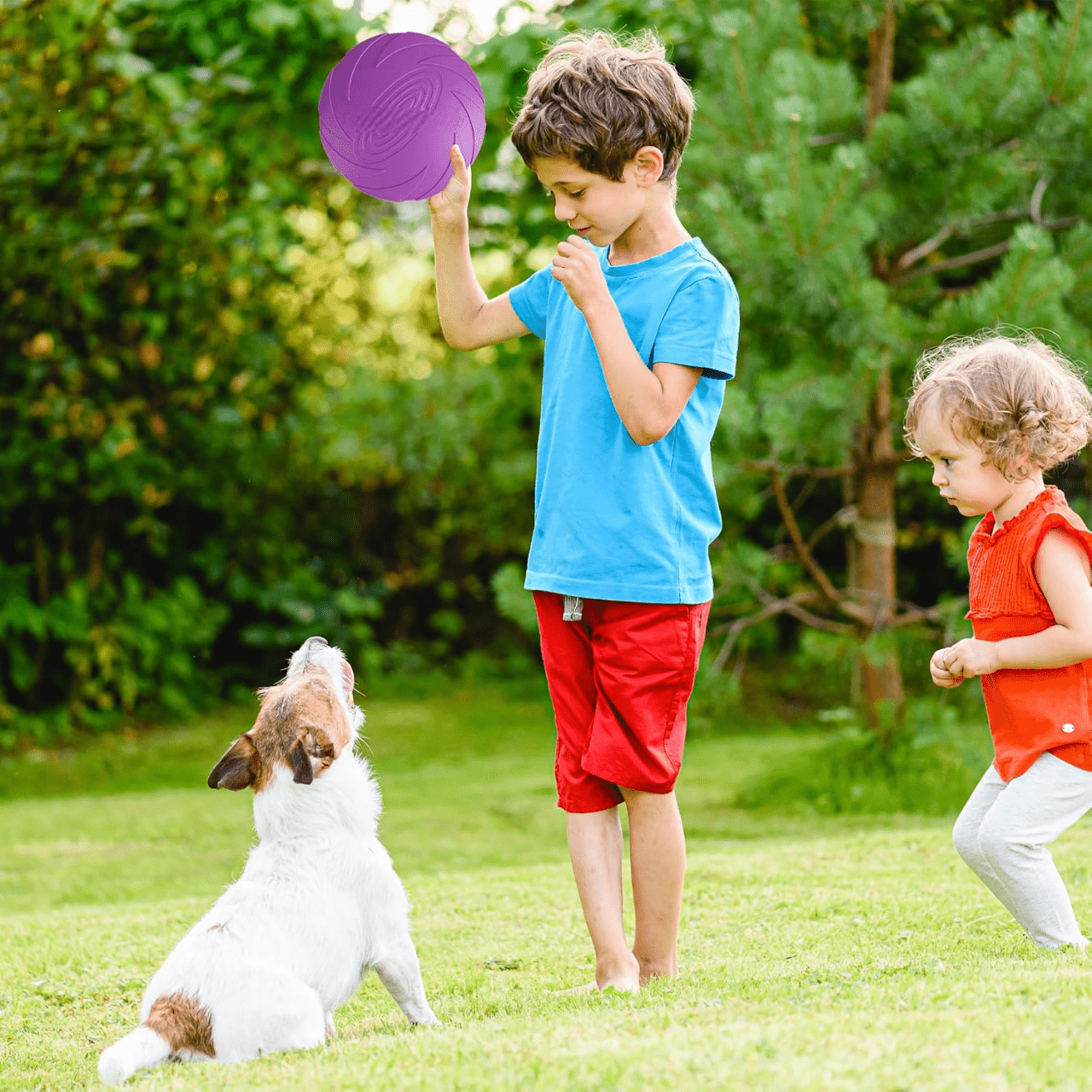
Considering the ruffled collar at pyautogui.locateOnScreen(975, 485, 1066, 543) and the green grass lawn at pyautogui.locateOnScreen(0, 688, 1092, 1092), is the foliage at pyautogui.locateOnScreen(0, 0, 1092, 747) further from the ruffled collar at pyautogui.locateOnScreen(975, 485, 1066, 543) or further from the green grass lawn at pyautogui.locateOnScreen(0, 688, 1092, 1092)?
the ruffled collar at pyautogui.locateOnScreen(975, 485, 1066, 543)

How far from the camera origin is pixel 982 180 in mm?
6176

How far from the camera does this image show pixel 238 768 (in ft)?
9.37

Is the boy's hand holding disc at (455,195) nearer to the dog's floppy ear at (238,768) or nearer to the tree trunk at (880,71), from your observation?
the dog's floppy ear at (238,768)

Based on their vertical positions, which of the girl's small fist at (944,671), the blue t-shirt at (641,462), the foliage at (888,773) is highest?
the blue t-shirt at (641,462)

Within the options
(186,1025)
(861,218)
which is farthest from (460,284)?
(861,218)

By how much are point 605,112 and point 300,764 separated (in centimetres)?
151

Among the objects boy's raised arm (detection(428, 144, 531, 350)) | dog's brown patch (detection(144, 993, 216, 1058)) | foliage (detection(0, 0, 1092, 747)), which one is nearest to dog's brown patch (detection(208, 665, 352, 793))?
dog's brown patch (detection(144, 993, 216, 1058))

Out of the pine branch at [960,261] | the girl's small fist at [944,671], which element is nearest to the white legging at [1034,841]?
the girl's small fist at [944,671]

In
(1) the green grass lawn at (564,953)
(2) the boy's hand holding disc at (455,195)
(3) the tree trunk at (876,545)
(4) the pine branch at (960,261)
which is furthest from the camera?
(3) the tree trunk at (876,545)

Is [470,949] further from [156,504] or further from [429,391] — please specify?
[429,391]

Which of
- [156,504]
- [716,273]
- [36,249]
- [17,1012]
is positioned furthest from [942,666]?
[156,504]

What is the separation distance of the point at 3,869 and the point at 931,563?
7065 mm

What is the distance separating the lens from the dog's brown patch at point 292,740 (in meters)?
2.82

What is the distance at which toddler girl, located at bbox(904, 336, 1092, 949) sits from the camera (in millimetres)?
2938
